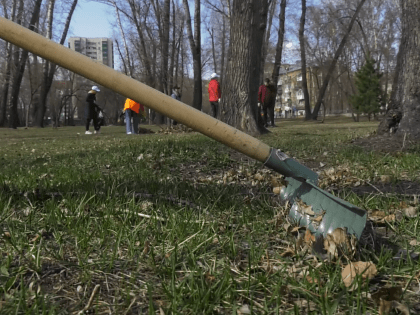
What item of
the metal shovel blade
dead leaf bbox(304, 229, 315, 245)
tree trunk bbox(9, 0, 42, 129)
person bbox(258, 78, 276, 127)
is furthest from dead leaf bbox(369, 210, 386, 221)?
tree trunk bbox(9, 0, 42, 129)

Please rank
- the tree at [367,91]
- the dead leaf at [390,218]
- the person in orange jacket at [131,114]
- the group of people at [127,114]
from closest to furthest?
the dead leaf at [390,218] → the person in orange jacket at [131,114] → the group of people at [127,114] → the tree at [367,91]

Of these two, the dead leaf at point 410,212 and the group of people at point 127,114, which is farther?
the group of people at point 127,114

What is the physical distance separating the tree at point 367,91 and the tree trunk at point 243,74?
22.3 m

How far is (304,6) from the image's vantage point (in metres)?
29.1

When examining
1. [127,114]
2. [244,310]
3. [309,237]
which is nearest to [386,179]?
[309,237]

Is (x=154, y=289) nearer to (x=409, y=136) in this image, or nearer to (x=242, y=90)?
(x=409, y=136)

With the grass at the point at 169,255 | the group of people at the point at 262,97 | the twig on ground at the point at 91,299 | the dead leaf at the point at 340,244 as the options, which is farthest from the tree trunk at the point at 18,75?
the dead leaf at the point at 340,244

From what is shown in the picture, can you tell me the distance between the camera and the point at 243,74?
9.35m

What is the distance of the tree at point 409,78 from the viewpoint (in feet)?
18.7

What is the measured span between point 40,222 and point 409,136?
5.13m

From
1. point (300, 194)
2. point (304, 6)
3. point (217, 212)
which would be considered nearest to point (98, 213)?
point (217, 212)

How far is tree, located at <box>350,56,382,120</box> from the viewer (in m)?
29.8

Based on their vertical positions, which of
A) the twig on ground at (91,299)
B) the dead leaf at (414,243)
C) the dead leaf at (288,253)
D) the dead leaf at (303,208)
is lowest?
the twig on ground at (91,299)

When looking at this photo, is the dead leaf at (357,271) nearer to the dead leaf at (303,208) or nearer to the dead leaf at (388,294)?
the dead leaf at (388,294)
